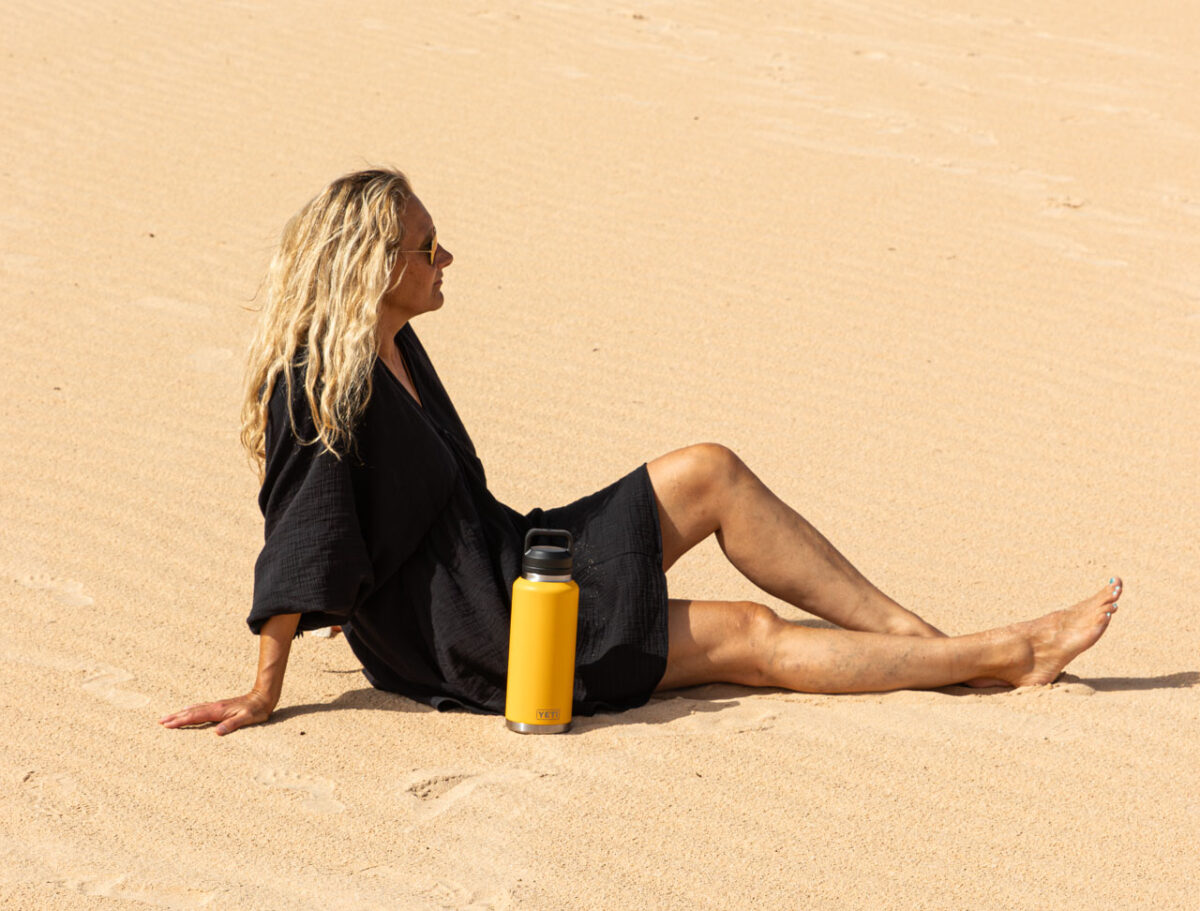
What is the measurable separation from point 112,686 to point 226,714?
14.6 inches

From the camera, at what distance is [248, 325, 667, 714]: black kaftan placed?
297cm

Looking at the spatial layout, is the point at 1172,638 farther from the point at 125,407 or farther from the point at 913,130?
the point at 913,130

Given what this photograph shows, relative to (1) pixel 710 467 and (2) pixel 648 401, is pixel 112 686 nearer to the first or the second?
(1) pixel 710 467

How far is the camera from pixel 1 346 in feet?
18.4

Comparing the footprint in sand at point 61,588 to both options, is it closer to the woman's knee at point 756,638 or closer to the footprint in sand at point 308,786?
the footprint in sand at point 308,786

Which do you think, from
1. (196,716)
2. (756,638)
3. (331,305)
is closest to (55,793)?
(196,716)

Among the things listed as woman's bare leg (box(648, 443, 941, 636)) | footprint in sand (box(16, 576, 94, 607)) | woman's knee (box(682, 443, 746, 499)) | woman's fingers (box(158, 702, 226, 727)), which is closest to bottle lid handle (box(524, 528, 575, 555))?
woman's bare leg (box(648, 443, 941, 636))

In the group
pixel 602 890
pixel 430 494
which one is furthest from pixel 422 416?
pixel 602 890

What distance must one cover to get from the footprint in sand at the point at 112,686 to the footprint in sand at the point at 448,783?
2.40 feet

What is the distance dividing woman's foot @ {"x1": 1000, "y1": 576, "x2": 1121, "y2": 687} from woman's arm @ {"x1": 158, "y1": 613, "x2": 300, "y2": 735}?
159cm

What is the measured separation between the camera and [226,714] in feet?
10.0

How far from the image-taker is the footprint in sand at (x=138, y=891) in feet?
7.84

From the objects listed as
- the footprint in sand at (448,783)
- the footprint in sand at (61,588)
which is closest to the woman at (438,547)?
the footprint in sand at (448,783)

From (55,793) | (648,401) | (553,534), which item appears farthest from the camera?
(648,401)
